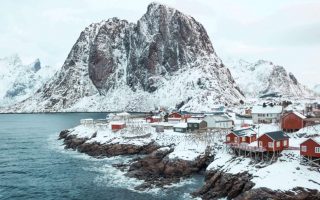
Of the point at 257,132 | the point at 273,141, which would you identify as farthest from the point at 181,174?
the point at 257,132

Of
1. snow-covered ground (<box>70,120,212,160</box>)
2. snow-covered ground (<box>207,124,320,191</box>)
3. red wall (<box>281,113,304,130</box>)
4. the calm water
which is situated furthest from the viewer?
red wall (<box>281,113,304,130</box>)

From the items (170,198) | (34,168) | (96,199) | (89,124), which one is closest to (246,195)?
(170,198)

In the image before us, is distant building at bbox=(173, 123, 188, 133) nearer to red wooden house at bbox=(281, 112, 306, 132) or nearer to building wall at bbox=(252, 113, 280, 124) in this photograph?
building wall at bbox=(252, 113, 280, 124)

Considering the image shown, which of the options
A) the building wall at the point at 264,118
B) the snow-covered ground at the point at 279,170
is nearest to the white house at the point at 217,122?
the building wall at the point at 264,118

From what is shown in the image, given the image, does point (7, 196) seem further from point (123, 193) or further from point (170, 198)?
point (170, 198)

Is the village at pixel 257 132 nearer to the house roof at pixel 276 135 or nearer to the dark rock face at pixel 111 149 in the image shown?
the house roof at pixel 276 135

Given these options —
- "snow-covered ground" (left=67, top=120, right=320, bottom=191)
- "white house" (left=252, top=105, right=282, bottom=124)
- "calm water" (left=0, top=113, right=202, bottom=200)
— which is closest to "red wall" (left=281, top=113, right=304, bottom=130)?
"snow-covered ground" (left=67, top=120, right=320, bottom=191)
